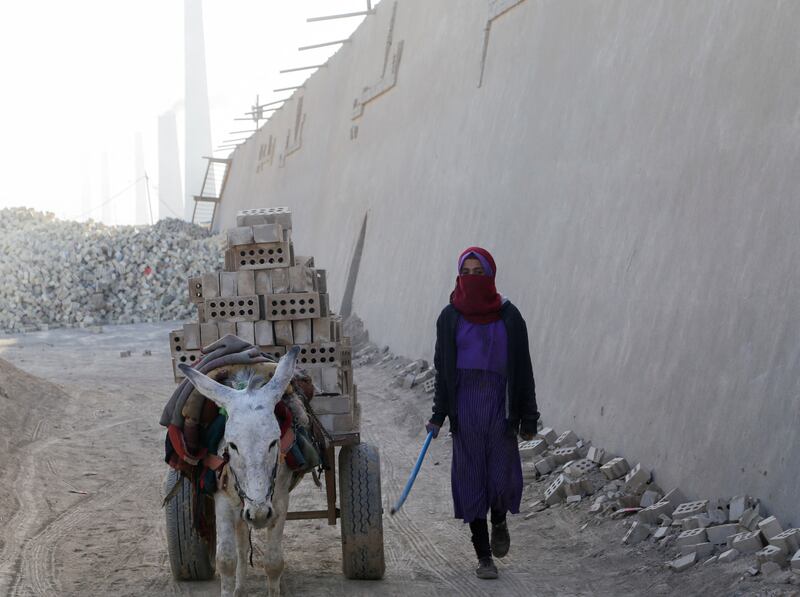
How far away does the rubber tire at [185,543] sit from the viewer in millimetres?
5598

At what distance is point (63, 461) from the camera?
32.7 feet

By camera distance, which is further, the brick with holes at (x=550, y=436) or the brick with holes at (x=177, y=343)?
the brick with holes at (x=550, y=436)

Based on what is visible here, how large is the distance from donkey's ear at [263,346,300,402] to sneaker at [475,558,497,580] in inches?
74.1

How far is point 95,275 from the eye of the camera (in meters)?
30.4

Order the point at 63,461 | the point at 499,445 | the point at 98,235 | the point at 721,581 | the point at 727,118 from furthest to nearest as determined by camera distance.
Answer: the point at 98,235, the point at 63,461, the point at 727,118, the point at 499,445, the point at 721,581

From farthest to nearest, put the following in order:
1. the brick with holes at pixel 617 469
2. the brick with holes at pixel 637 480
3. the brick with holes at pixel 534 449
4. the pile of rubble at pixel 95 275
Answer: the pile of rubble at pixel 95 275 < the brick with holes at pixel 534 449 < the brick with holes at pixel 617 469 < the brick with holes at pixel 637 480

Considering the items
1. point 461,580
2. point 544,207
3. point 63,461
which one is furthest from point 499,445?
point 63,461

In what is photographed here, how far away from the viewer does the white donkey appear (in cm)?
450

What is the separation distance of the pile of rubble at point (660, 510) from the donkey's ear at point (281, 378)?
101 inches

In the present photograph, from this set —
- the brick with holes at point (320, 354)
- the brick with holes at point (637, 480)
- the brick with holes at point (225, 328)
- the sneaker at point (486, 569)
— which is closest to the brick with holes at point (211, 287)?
the brick with holes at point (225, 328)

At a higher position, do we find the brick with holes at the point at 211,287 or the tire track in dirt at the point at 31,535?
the brick with holes at the point at 211,287

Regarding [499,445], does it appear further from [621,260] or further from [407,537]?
[621,260]

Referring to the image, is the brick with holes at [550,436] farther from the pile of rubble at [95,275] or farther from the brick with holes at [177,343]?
the pile of rubble at [95,275]

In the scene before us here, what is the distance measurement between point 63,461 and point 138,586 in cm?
461
